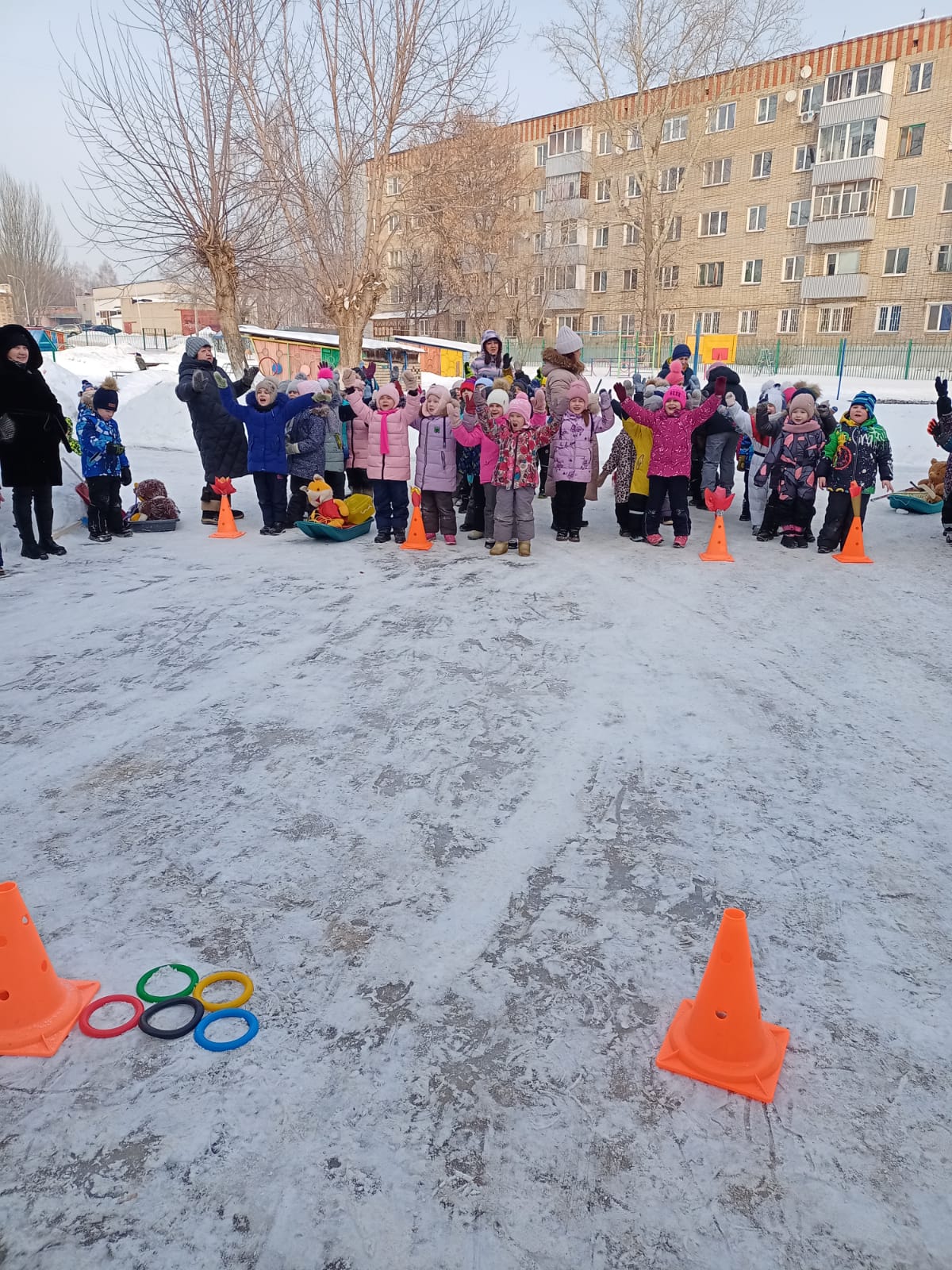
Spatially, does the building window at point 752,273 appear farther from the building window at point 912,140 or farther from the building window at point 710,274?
the building window at point 912,140

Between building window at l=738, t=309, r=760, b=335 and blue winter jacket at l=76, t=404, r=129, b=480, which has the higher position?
building window at l=738, t=309, r=760, b=335

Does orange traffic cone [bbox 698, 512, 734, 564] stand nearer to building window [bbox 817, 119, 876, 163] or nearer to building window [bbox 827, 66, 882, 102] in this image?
building window [bbox 817, 119, 876, 163]

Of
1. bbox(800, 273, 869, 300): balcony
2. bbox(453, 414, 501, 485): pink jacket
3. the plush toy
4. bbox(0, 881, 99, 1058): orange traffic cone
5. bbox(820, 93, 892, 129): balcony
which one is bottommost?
bbox(0, 881, 99, 1058): orange traffic cone

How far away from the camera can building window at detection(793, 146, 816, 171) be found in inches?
1409

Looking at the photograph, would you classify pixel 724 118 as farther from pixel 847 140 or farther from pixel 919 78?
pixel 919 78

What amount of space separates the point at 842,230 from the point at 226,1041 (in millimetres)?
40526

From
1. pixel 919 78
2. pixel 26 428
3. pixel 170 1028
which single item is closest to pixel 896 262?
pixel 919 78

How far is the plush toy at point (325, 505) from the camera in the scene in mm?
8859

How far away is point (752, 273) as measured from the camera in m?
37.9

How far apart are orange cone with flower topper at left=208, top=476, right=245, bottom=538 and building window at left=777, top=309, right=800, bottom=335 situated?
114 ft

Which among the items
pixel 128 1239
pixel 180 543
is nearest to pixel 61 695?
pixel 128 1239

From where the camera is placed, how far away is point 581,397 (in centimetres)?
834

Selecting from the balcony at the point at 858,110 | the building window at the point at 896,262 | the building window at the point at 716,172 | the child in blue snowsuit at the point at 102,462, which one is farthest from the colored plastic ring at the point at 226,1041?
the building window at the point at 716,172

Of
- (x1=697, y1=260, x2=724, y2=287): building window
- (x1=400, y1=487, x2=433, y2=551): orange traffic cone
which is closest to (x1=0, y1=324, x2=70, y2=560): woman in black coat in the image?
(x1=400, y1=487, x2=433, y2=551): orange traffic cone
